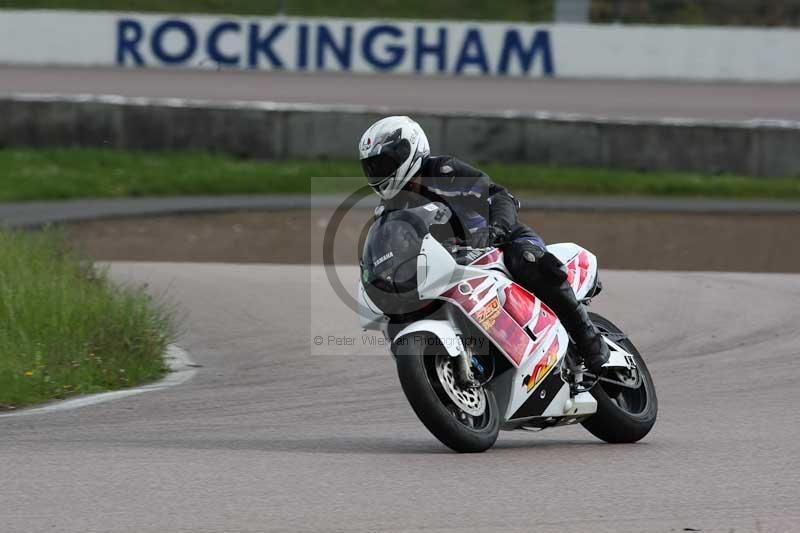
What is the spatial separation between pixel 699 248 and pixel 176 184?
7.41m

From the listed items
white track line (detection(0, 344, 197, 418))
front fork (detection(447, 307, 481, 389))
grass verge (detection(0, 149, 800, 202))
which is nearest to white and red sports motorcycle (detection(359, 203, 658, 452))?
Result: front fork (detection(447, 307, 481, 389))

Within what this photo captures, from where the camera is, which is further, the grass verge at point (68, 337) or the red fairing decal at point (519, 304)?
the grass verge at point (68, 337)

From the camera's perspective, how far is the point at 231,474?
5664 mm

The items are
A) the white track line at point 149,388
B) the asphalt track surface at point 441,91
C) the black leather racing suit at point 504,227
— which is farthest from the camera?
the asphalt track surface at point 441,91

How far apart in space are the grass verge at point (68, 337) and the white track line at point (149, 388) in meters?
0.10

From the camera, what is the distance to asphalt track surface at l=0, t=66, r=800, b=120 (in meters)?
24.5

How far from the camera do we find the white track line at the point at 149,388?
7.42 metres

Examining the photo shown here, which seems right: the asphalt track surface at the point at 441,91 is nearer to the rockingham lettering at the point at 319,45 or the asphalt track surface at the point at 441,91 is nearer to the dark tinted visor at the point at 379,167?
the rockingham lettering at the point at 319,45

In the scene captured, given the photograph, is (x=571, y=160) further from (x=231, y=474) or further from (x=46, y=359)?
(x=231, y=474)

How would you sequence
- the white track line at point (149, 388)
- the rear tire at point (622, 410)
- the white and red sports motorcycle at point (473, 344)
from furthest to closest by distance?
the white track line at point (149, 388) → the rear tire at point (622, 410) → the white and red sports motorcycle at point (473, 344)

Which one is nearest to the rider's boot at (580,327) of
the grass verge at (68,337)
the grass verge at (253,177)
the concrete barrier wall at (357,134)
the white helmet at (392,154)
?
the white helmet at (392,154)

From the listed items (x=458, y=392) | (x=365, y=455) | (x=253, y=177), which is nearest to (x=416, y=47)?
(x=253, y=177)

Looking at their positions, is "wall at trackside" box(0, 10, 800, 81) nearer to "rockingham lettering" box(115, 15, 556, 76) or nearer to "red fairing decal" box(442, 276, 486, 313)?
"rockingham lettering" box(115, 15, 556, 76)

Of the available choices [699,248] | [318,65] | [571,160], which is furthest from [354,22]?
[699,248]
